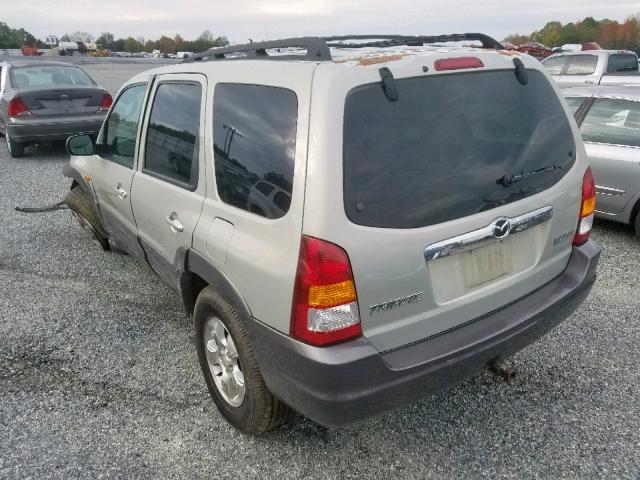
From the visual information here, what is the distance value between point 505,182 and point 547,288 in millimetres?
670

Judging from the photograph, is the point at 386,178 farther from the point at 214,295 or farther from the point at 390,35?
the point at 390,35

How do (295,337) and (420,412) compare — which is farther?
(420,412)

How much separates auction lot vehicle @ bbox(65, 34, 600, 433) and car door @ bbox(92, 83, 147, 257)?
2.74 ft

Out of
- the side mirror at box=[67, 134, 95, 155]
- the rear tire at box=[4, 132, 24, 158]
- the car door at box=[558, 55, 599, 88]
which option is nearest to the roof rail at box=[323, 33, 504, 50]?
the side mirror at box=[67, 134, 95, 155]

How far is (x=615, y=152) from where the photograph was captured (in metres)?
5.11

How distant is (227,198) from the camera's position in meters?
2.32

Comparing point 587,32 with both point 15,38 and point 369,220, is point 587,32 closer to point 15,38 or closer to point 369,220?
point 15,38

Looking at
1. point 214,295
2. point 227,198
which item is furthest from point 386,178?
point 214,295

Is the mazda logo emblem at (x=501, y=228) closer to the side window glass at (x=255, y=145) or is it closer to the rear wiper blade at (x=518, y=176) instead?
the rear wiper blade at (x=518, y=176)

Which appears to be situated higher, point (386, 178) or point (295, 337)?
point (386, 178)

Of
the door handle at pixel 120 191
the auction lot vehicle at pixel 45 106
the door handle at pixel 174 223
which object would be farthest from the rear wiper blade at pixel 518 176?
the auction lot vehicle at pixel 45 106

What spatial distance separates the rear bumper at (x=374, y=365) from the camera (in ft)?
6.31

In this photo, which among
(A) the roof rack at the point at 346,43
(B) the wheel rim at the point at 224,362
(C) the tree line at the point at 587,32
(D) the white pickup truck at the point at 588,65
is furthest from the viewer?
(C) the tree line at the point at 587,32

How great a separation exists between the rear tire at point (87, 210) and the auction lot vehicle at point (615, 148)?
15.8 feet
